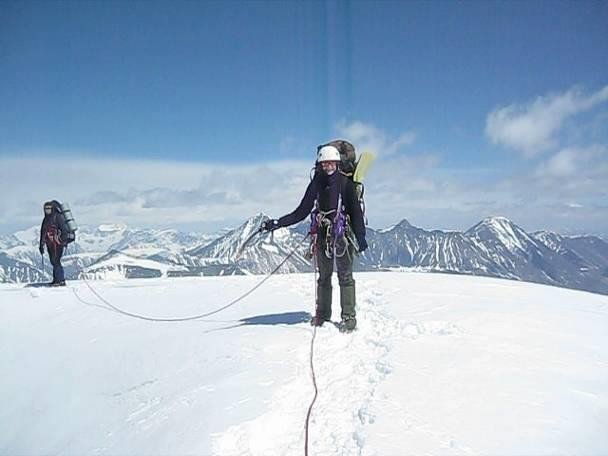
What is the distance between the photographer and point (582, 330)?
285 inches

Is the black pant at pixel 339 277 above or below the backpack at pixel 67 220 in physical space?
below

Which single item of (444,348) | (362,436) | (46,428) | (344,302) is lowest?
(46,428)

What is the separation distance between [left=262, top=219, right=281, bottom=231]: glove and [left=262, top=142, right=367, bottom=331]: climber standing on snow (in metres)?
0.41

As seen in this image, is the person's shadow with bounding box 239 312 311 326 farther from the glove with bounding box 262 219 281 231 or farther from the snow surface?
the glove with bounding box 262 219 281 231

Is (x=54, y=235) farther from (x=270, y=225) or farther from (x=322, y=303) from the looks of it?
(x=322, y=303)

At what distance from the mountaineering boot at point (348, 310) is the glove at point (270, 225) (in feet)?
5.15

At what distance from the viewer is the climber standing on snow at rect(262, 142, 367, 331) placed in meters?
7.26

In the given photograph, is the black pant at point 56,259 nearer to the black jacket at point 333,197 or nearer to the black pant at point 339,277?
the black jacket at point 333,197

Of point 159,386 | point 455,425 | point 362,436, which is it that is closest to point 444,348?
point 455,425

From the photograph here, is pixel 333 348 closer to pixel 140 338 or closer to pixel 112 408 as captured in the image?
pixel 112 408

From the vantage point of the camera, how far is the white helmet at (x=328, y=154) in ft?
23.5

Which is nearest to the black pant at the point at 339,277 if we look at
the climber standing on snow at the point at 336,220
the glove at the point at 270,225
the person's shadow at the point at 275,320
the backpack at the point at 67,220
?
the climber standing on snow at the point at 336,220

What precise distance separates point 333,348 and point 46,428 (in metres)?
3.65

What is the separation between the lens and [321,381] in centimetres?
523
